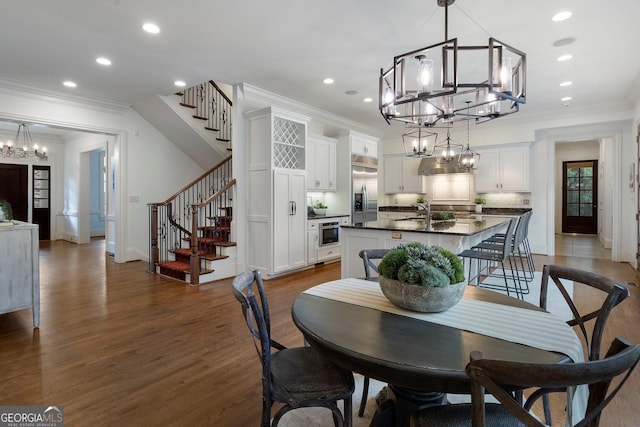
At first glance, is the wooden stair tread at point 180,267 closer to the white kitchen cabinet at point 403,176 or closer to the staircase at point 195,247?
the staircase at point 195,247

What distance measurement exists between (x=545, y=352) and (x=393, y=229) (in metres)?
2.64

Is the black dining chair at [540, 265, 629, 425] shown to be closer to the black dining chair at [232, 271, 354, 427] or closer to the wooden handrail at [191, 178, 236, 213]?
the black dining chair at [232, 271, 354, 427]

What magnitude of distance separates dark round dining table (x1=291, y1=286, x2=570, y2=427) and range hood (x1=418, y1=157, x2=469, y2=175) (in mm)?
6525

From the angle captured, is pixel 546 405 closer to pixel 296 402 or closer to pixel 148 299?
pixel 296 402

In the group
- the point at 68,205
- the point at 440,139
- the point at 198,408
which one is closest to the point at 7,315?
the point at 198,408

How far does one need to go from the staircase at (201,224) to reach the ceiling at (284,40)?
1.45 meters

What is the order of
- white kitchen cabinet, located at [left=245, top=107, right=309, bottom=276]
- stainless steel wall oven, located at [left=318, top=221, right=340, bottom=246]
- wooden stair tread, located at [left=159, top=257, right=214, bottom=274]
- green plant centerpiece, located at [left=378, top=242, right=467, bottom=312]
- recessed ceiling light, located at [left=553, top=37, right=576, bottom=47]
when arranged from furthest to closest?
stainless steel wall oven, located at [left=318, top=221, right=340, bottom=246] → white kitchen cabinet, located at [left=245, top=107, right=309, bottom=276] → wooden stair tread, located at [left=159, top=257, right=214, bottom=274] → recessed ceiling light, located at [left=553, top=37, right=576, bottom=47] → green plant centerpiece, located at [left=378, top=242, right=467, bottom=312]

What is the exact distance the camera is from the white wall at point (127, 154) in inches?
213

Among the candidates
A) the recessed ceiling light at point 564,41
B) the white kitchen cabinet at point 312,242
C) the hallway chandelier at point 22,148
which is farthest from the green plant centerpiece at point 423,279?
the hallway chandelier at point 22,148

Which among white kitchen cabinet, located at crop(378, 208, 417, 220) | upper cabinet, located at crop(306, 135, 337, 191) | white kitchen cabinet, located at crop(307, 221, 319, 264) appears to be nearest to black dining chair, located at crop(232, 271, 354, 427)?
white kitchen cabinet, located at crop(307, 221, 319, 264)

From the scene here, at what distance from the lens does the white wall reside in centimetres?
540

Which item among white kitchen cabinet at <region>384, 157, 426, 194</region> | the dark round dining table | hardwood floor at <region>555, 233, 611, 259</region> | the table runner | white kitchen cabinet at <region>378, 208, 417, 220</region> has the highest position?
white kitchen cabinet at <region>384, 157, 426, 194</region>

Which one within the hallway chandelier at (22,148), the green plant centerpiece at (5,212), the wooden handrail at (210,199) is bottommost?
the green plant centerpiece at (5,212)

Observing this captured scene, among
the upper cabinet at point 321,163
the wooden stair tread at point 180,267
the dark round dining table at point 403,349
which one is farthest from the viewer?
the upper cabinet at point 321,163
